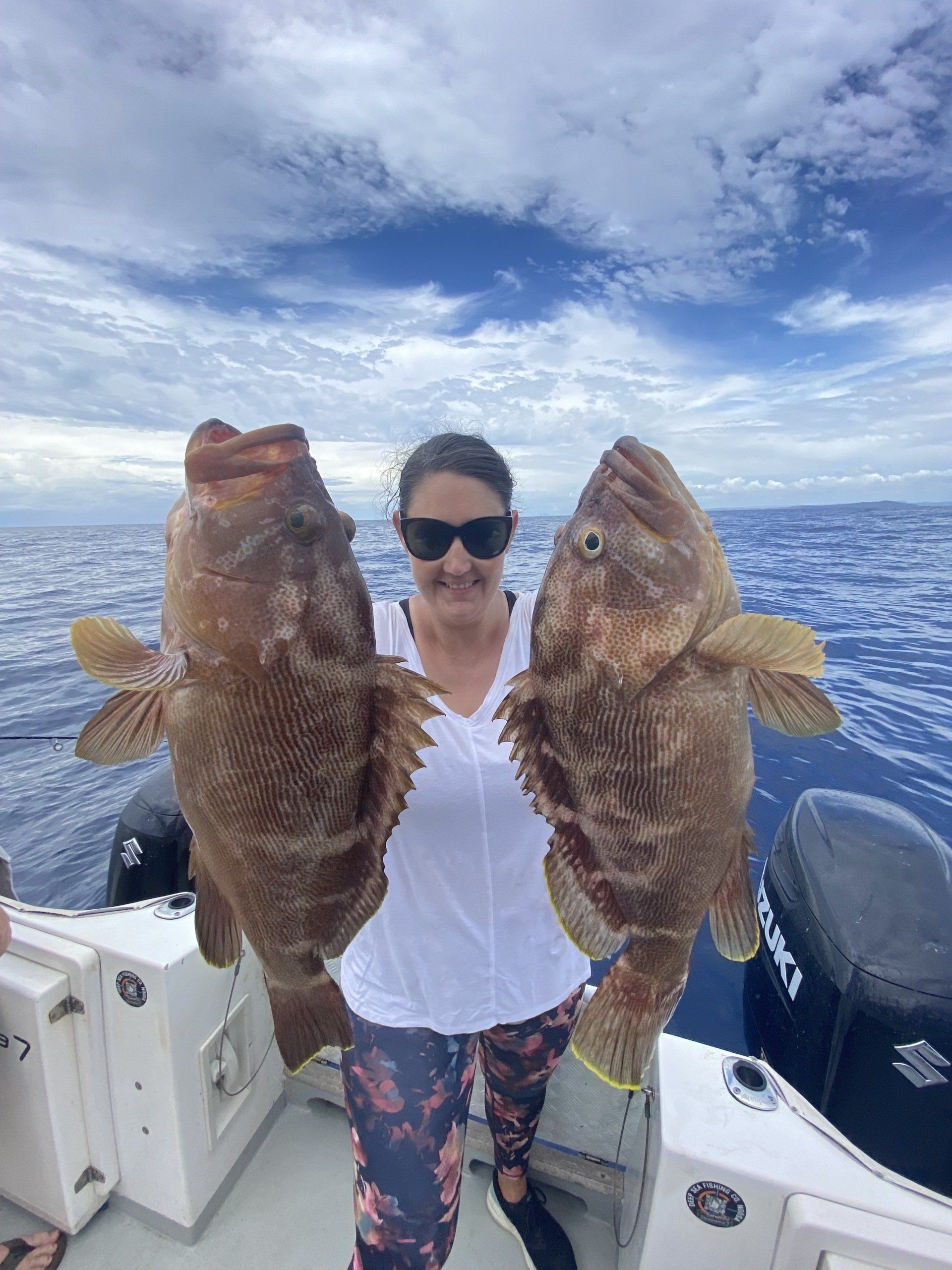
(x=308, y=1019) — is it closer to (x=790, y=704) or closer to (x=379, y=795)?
(x=379, y=795)

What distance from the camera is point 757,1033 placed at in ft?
11.1

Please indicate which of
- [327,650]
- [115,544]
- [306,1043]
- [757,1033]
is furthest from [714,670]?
[115,544]

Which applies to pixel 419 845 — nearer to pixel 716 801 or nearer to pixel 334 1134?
pixel 716 801

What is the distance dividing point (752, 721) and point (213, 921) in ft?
28.9

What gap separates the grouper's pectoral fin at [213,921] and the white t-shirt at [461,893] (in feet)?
1.62

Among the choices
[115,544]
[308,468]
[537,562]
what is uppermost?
[308,468]

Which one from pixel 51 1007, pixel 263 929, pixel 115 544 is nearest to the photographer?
pixel 263 929

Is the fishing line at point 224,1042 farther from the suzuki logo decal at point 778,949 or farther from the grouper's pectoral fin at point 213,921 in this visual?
the suzuki logo decal at point 778,949

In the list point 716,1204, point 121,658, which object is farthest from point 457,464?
point 716,1204

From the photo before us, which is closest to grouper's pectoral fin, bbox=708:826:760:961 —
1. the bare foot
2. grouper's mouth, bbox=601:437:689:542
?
grouper's mouth, bbox=601:437:689:542

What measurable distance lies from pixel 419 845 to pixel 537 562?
18375mm

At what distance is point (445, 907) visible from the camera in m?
2.22

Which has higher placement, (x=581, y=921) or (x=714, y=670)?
(x=714, y=670)

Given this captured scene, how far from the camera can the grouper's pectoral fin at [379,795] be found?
1805mm
